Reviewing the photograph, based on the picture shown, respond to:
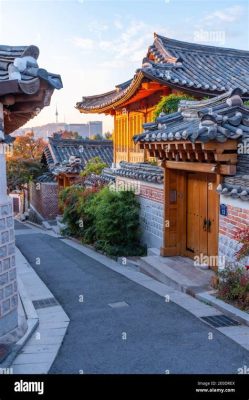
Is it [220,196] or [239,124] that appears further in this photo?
[220,196]

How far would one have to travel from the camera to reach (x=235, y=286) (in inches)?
335

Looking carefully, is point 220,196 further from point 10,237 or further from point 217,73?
point 217,73

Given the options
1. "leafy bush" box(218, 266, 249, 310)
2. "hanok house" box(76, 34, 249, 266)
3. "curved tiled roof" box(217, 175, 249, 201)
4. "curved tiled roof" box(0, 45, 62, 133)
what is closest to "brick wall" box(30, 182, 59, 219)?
"hanok house" box(76, 34, 249, 266)

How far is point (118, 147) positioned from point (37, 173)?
10385 millimetres

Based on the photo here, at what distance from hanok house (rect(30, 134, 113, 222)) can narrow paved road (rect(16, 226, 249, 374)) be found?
14.2 meters

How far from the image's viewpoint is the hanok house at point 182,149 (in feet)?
32.1

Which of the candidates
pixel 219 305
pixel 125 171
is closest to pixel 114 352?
pixel 219 305

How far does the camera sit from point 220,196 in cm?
954

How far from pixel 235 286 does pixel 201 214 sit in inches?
123

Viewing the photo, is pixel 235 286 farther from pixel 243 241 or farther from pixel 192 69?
pixel 192 69

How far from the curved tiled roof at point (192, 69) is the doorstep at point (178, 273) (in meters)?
5.60

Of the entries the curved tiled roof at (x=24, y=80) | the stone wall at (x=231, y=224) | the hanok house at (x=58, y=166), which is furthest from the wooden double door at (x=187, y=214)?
the hanok house at (x=58, y=166)


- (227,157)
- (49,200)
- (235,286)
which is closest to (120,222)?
(227,157)

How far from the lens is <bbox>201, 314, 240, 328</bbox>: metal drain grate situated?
25.7 feet
